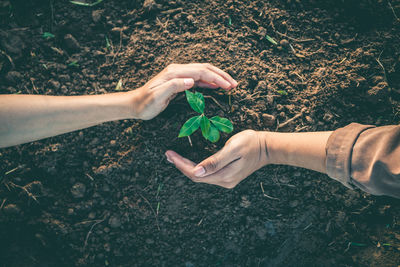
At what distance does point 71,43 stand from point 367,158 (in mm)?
1836

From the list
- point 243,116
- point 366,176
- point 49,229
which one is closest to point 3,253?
point 49,229

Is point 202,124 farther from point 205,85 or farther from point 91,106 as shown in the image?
point 91,106

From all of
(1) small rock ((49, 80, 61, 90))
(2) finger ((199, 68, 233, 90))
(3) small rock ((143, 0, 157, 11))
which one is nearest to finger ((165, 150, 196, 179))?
(2) finger ((199, 68, 233, 90))

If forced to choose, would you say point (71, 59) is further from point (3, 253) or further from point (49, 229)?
point (3, 253)

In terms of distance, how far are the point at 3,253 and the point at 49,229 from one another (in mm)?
369

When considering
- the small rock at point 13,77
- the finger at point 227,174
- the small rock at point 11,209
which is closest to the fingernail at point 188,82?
the finger at point 227,174

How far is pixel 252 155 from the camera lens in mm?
1488

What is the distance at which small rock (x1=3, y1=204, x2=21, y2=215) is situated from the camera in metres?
1.64

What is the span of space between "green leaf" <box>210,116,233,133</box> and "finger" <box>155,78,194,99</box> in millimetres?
248

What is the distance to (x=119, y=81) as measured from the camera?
1.70 m

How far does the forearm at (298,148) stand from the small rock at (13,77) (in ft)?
5.22

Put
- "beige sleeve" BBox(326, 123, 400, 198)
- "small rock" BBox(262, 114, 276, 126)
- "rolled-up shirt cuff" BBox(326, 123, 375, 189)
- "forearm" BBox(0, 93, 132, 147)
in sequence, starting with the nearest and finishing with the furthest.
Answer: "beige sleeve" BBox(326, 123, 400, 198), "rolled-up shirt cuff" BBox(326, 123, 375, 189), "forearm" BBox(0, 93, 132, 147), "small rock" BBox(262, 114, 276, 126)

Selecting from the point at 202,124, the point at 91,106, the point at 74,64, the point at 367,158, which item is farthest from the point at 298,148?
the point at 74,64

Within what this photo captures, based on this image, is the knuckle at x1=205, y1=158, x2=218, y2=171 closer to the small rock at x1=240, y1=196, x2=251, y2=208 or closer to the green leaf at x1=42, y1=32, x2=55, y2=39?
the small rock at x1=240, y1=196, x2=251, y2=208
